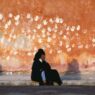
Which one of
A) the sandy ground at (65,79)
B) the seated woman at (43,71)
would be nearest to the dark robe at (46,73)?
the seated woman at (43,71)

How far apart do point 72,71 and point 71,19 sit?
183 centimetres

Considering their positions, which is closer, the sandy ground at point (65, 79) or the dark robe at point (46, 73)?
the dark robe at point (46, 73)

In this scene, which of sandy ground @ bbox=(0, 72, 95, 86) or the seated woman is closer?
the seated woman

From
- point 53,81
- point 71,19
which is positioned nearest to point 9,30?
point 71,19

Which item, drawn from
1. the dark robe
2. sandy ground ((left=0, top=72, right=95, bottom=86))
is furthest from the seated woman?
sandy ground ((left=0, top=72, right=95, bottom=86))

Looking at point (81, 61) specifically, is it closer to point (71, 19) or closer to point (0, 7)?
point (71, 19)

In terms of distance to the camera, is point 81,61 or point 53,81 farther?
point 81,61

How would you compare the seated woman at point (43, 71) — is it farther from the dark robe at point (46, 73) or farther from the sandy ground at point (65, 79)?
the sandy ground at point (65, 79)

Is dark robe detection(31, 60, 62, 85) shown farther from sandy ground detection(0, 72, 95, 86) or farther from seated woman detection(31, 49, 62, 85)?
sandy ground detection(0, 72, 95, 86)

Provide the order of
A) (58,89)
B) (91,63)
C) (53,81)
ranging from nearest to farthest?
(58,89)
(53,81)
(91,63)

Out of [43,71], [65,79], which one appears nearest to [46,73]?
[43,71]

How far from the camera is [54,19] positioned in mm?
20141

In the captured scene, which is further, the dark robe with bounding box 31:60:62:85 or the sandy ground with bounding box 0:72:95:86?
the sandy ground with bounding box 0:72:95:86

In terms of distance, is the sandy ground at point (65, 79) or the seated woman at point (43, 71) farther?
the sandy ground at point (65, 79)
